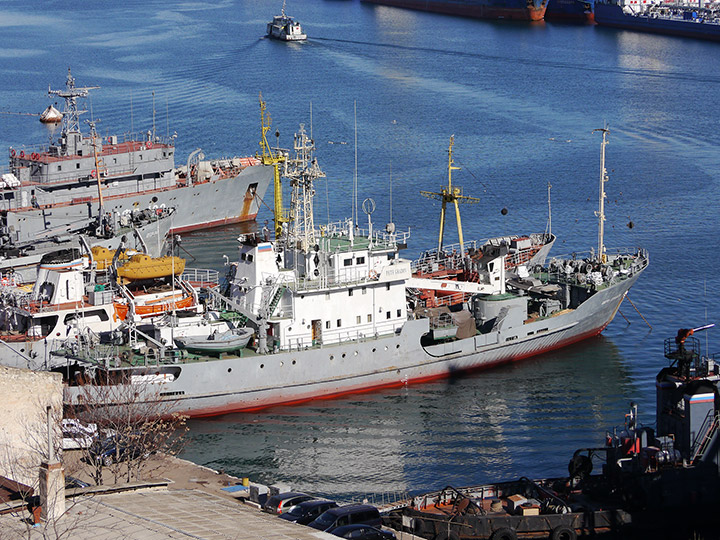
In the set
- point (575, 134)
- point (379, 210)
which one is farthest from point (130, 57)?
Answer: point (379, 210)

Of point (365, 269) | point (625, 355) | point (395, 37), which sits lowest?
point (625, 355)

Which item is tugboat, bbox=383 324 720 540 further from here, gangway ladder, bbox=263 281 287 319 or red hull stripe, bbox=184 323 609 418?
gangway ladder, bbox=263 281 287 319

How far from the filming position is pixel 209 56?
398 feet

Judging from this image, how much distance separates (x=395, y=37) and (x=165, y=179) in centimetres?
7217

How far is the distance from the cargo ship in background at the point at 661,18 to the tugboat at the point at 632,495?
114 m

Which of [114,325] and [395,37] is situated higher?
[395,37]

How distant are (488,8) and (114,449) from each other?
5144 inches

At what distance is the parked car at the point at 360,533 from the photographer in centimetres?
2578

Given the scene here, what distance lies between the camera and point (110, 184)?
66.1 meters

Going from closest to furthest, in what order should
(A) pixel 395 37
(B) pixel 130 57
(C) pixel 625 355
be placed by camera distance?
(C) pixel 625 355, (B) pixel 130 57, (A) pixel 395 37

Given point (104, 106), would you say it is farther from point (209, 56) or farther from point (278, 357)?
point (278, 357)

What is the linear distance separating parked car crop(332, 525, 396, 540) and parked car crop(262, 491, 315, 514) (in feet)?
9.66

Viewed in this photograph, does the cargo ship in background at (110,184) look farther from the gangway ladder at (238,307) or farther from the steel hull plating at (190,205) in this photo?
the gangway ladder at (238,307)

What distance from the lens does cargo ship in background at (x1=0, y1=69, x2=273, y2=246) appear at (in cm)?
6206
